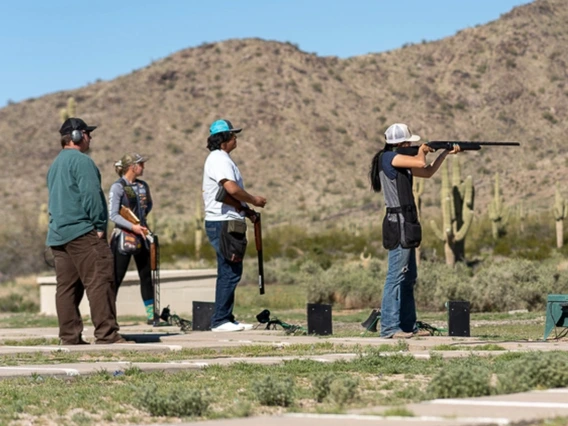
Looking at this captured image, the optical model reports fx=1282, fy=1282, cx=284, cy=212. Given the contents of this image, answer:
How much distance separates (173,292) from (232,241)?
8.56m

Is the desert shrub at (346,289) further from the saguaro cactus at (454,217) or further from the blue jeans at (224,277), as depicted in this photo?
the blue jeans at (224,277)

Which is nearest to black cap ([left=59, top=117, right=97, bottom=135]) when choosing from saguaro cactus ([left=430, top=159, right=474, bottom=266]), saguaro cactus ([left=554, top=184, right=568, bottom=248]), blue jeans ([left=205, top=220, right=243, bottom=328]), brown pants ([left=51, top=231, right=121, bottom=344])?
brown pants ([left=51, top=231, right=121, bottom=344])

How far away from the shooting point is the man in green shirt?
12266mm

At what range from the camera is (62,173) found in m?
12.4

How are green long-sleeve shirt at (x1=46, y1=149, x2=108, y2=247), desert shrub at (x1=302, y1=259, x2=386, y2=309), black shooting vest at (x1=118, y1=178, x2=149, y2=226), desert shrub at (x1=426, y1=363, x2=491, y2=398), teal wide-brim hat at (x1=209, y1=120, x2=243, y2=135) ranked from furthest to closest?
desert shrub at (x1=302, y1=259, x2=386, y2=309) → black shooting vest at (x1=118, y1=178, x2=149, y2=226) → teal wide-brim hat at (x1=209, y1=120, x2=243, y2=135) → green long-sleeve shirt at (x1=46, y1=149, x2=108, y2=247) → desert shrub at (x1=426, y1=363, x2=491, y2=398)

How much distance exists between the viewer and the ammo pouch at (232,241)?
13.3 metres

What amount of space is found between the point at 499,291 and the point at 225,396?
13985mm

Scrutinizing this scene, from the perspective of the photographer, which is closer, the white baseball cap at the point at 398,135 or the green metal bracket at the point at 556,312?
the green metal bracket at the point at 556,312

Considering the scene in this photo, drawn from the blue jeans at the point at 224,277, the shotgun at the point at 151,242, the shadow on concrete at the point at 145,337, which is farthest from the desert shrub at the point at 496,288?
the shadow on concrete at the point at 145,337

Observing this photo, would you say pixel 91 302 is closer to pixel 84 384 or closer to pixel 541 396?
pixel 84 384

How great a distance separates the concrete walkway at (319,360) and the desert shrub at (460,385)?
20 centimetres

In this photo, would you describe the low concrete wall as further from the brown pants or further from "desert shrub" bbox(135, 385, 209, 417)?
"desert shrub" bbox(135, 385, 209, 417)

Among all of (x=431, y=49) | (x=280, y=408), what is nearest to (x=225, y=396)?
(x=280, y=408)

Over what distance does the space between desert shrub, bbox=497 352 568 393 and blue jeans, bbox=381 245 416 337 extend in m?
4.13
